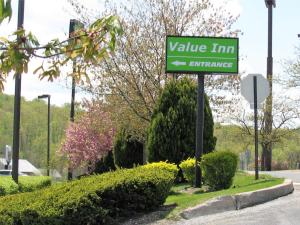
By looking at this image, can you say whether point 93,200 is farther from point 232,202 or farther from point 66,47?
point 66,47

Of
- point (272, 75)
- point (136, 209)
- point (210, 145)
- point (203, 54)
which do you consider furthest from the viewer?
point (272, 75)

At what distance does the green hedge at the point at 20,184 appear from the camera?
17675 mm

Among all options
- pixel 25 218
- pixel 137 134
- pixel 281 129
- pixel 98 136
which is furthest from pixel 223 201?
pixel 281 129

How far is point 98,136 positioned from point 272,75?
450 inches

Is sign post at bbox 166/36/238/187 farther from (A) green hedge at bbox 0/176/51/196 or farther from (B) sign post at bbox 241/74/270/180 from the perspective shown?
(A) green hedge at bbox 0/176/51/196

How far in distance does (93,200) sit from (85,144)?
22.9 meters

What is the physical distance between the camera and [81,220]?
29.7 feet

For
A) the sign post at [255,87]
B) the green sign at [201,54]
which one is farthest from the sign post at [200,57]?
the sign post at [255,87]

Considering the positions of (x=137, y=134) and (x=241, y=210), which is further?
(x=137, y=134)

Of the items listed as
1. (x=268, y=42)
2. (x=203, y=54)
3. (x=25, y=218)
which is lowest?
(x=25, y=218)

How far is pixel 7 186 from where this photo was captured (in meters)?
17.9

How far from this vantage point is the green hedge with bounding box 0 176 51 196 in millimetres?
17675

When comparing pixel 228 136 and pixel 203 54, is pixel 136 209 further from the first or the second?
pixel 228 136

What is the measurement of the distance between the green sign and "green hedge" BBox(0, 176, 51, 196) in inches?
285
